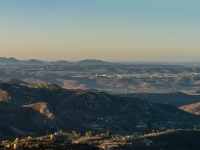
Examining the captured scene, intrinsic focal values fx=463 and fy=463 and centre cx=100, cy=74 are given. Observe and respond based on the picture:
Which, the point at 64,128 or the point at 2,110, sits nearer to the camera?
the point at 64,128

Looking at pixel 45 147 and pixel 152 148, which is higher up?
pixel 45 147

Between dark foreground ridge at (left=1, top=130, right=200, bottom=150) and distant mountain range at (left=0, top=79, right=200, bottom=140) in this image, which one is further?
distant mountain range at (left=0, top=79, right=200, bottom=140)

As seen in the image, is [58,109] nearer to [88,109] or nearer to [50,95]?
[88,109]

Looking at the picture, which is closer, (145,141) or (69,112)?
(145,141)

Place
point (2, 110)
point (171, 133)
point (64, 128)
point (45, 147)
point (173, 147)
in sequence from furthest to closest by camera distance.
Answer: point (2, 110), point (64, 128), point (171, 133), point (173, 147), point (45, 147)

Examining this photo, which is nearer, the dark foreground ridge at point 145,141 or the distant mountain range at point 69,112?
the dark foreground ridge at point 145,141

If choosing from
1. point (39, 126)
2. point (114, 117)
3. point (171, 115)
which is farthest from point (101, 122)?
point (171, 115)

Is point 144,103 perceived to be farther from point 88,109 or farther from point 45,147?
point 45,147

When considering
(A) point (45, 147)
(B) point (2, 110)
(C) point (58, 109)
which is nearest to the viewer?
(A) point (45, 147)

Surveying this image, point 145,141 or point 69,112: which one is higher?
point 145,141
